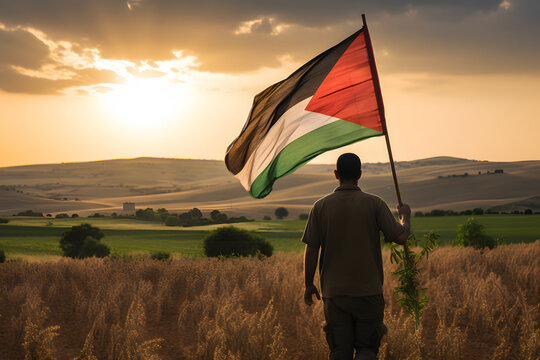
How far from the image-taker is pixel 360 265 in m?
4.50

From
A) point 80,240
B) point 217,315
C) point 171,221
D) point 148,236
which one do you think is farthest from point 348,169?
point 171,221

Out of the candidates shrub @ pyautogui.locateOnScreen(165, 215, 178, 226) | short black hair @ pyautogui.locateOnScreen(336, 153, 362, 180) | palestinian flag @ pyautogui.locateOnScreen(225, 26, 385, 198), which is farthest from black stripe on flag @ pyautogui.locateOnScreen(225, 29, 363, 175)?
shrub @ pyautogui.locateOnScreen(165, 215, 178, 226)

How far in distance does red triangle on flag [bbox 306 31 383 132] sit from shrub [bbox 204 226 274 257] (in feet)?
37.1

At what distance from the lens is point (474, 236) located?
18.6m

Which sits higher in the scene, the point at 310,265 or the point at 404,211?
the point at 404,211

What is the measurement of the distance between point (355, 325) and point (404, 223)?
3.60ft

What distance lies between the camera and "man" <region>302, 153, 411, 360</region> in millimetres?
4504

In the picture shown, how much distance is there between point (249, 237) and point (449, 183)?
7742 cm

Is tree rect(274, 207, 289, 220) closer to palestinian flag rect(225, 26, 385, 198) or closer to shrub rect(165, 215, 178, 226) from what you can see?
shrub rect(165, 215, 178, 226)

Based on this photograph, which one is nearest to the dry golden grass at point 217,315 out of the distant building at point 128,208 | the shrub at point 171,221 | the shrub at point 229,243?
the shrub at point 229,243

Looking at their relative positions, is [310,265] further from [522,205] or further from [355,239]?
[522,205]

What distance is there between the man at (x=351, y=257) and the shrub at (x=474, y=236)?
50.0 feet

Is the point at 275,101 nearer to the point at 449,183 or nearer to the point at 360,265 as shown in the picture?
the point at 360,265

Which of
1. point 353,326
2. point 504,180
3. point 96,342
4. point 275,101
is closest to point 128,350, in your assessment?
point 96,342
